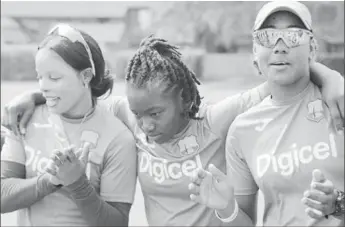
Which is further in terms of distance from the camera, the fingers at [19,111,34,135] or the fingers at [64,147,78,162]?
the fingers at [19,111,34,135]

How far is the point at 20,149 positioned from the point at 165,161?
83 centimetres

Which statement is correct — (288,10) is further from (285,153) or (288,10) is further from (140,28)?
(140,28)

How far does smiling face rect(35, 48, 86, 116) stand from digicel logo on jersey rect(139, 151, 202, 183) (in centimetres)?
56

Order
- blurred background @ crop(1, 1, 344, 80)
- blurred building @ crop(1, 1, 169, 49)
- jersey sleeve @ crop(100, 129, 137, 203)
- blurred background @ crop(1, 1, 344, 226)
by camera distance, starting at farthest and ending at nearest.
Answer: blurred building @ crop(1, 1, 169, 49) → blurred background @ crop(1, 1, 344, 80) → blurred background @ crop(1, 1, 344, 226) → jersey sleeve @ crop(100, 129, 137, 203)

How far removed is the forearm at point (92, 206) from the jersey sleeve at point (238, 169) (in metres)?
0.69

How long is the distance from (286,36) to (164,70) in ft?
2.23

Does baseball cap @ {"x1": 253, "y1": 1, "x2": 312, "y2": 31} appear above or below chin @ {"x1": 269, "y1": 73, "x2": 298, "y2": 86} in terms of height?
above

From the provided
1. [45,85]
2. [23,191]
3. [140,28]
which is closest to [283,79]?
[45,85]

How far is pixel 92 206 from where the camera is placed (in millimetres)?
3027

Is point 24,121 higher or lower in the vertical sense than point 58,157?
higher

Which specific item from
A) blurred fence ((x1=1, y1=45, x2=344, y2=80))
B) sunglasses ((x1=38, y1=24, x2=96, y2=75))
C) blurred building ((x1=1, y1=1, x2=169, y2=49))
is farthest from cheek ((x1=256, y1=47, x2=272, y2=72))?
blurred building ((x1=1, y1=1, x2=169, y2=49))

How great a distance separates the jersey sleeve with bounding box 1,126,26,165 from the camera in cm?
328

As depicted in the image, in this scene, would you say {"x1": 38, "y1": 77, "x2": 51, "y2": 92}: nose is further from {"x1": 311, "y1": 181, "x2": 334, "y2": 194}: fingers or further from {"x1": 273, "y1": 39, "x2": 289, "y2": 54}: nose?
{"x1": 311, "y1": 181, "x2": 334, "y2": 194}: fingers

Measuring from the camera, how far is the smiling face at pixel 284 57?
2709 millimetres
